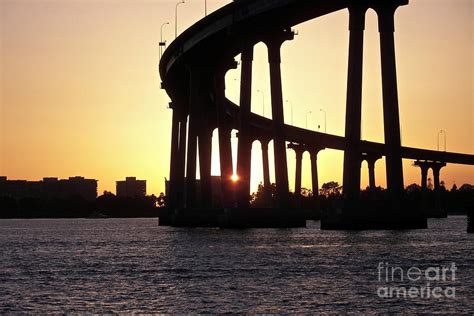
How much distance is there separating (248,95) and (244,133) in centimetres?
418

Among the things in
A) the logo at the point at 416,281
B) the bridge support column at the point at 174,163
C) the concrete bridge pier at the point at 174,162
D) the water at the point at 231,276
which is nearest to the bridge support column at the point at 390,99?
the water at the point at 231,276

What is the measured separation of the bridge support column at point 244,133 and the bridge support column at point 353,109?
58.7 feet

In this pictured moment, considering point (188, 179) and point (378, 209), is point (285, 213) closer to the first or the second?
point (378, 209)

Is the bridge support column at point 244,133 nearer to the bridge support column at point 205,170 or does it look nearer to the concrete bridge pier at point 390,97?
the concrete bridge pier at point 390,97

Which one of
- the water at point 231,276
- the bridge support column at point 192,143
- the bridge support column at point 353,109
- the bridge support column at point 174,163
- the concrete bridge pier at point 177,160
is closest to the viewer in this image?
the water at point 231,276

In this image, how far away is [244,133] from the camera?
361 ft

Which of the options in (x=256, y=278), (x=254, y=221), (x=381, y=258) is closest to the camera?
(x=256, y=278)

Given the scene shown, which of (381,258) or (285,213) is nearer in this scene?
(381,258)

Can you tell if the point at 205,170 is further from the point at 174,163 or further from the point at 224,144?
the point at 174,163

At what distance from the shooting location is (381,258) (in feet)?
215

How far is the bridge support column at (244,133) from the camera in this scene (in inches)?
4328

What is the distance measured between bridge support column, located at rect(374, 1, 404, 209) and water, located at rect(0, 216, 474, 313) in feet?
27.3

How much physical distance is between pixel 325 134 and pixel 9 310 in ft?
498

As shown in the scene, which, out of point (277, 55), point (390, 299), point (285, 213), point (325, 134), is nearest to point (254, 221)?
point (285, 213)
